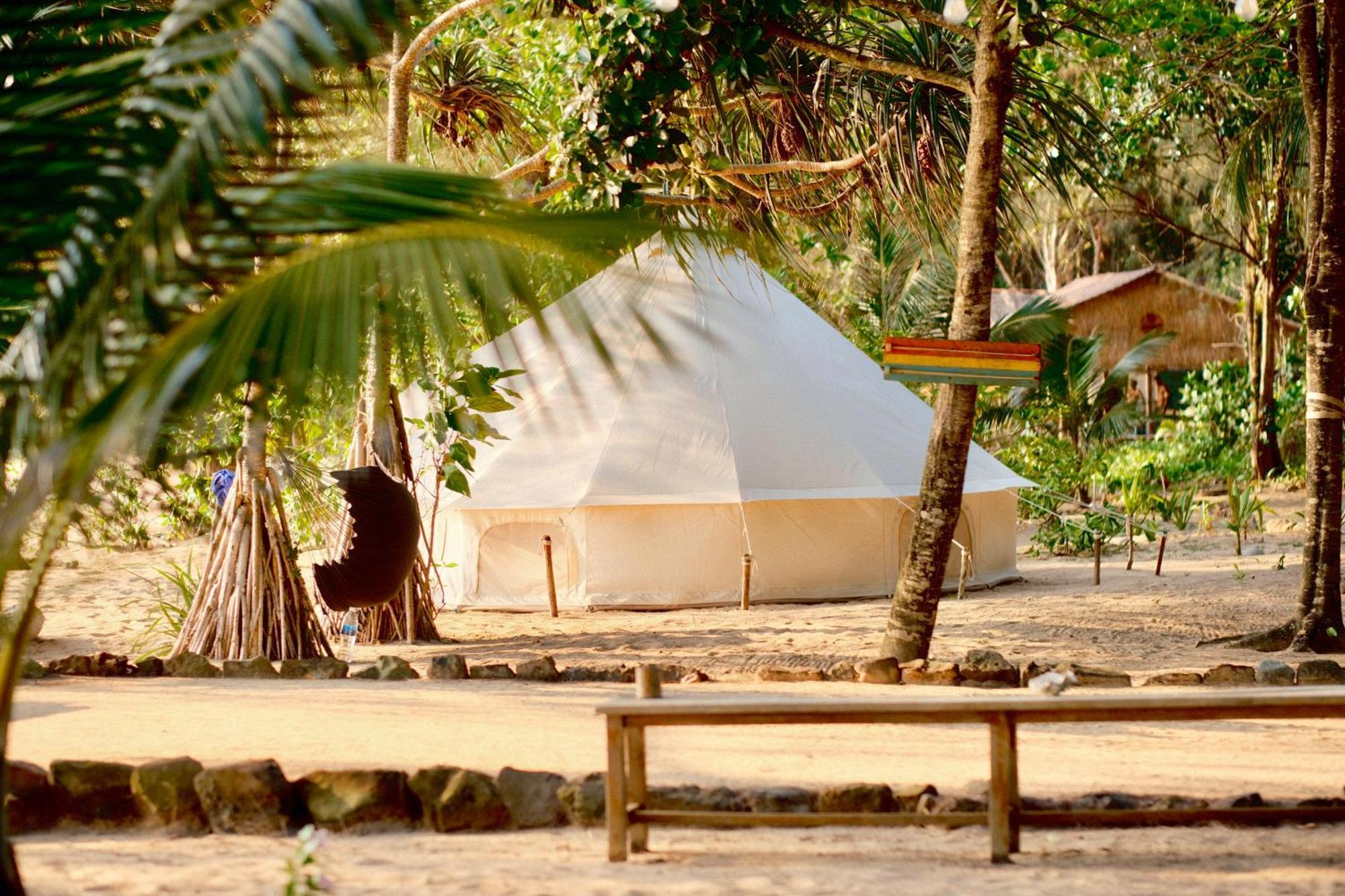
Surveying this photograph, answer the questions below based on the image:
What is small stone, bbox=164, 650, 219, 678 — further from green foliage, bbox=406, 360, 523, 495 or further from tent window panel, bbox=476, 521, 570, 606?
tent window panel, bbox=476, 521, 570, 606

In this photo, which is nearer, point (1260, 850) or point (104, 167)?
point (104, 167)

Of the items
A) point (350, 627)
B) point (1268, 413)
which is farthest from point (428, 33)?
point (1268, 413)

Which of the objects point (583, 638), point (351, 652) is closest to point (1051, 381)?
point (583, 638)

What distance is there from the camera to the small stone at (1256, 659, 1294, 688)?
A: 655 cm

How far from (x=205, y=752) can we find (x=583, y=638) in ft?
14.1

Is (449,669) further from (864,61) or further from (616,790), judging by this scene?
(864,61)

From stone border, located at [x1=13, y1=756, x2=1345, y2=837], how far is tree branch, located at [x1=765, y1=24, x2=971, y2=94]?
4288mm

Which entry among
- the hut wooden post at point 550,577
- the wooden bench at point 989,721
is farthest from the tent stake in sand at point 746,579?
the wooden bench at point 989,721

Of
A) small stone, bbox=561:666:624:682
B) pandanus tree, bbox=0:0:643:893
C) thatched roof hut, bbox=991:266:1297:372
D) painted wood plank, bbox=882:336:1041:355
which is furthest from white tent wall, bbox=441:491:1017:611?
thatched roof hut, bbox=991:266:1297:372

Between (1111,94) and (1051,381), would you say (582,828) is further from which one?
(1051,381)

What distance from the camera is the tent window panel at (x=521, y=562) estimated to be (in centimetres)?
1120

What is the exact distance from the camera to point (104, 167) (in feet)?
9.64

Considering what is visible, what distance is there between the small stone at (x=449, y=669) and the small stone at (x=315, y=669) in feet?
1.70

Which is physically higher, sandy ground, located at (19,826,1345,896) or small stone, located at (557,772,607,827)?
small stone, located at (557,772,607,827)
